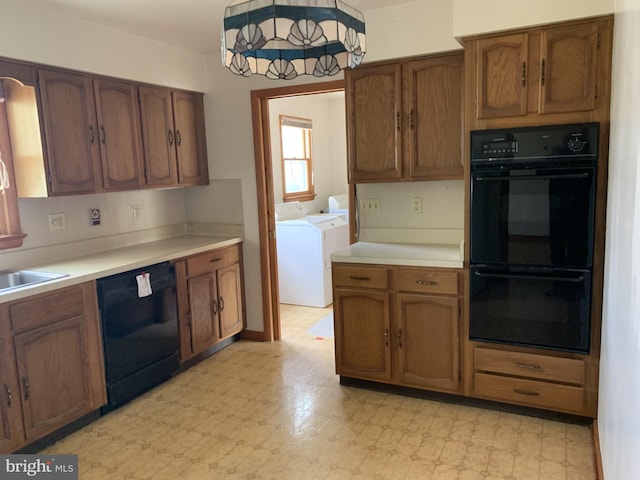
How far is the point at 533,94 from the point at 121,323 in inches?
103

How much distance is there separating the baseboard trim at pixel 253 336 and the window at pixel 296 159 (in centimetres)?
218

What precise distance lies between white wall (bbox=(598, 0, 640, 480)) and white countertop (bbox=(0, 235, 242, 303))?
8.26ft

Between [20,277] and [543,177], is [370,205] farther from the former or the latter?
[20,277]

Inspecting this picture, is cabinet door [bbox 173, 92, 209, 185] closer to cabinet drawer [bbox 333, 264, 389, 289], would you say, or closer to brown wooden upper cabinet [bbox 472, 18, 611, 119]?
cabinet drawer [bbox 333, 264, 389, 289]

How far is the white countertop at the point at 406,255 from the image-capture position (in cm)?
277

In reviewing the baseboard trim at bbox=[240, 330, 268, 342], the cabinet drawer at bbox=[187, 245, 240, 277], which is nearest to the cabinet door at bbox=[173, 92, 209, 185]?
the cabinet drawer at bbox=[187, 245, 240, 277]

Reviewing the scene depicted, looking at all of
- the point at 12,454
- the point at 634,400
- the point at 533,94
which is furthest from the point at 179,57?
the point at 634,400

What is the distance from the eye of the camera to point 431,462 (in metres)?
2.32

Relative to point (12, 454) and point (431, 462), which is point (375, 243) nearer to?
point (431, 462)

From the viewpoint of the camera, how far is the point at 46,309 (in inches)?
97.9

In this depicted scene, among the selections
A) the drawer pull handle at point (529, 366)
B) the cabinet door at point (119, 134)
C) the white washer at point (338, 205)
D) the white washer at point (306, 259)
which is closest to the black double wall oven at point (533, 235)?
the drawer pull handle at point (529, 366)

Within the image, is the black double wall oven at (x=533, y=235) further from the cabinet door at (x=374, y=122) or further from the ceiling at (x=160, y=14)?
the ceiling at (x=160, y=14)

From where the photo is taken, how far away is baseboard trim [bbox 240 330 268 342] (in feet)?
13.4

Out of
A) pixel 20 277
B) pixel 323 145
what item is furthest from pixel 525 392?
pixel 323 145
